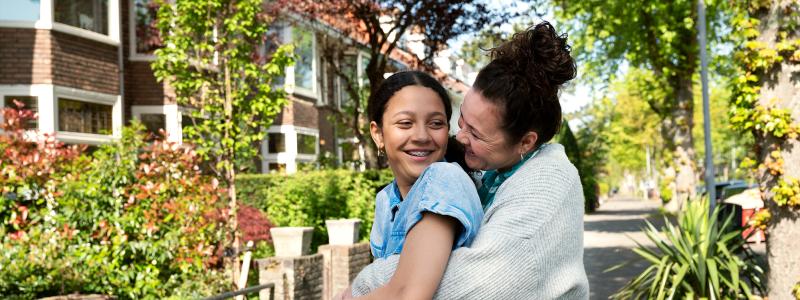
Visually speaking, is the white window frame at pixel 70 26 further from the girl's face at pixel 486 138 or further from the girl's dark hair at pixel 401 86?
the girl's face at pixel 486 138

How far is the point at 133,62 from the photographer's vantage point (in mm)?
15852

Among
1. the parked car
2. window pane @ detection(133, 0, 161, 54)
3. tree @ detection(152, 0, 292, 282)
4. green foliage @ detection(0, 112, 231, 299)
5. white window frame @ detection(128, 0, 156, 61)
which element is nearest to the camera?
green foliage @ detection(0, 112, 231, 299)

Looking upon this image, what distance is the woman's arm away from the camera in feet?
5.54

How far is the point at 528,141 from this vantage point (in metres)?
1.99

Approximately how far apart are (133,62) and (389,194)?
47.0ft

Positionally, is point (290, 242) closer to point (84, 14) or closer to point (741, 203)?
point (84, 14)

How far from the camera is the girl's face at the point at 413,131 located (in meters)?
2.50

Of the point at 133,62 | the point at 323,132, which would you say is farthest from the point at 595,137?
the point at 133,62

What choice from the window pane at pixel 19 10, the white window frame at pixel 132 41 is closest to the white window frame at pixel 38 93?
the window pane at pixel 19 10

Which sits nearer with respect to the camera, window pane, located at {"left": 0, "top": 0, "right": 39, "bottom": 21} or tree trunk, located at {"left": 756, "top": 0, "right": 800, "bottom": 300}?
tree trunk, located at {"left": 756, "top": 0, "right": 800, "bottom": 300}

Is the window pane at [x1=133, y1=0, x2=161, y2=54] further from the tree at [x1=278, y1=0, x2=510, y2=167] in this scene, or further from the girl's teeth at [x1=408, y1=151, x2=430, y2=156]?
the girl's teeth at [x1=408, y1=151, x2=430, y2=156]

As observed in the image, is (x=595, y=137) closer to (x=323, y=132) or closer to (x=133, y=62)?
(x=323, y=132)

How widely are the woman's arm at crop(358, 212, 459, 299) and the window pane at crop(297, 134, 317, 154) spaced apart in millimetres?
21458

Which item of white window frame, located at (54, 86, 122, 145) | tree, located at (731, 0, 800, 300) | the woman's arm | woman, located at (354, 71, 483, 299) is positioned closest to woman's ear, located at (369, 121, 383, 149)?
woman, located at (354, 71, 483, 299)
